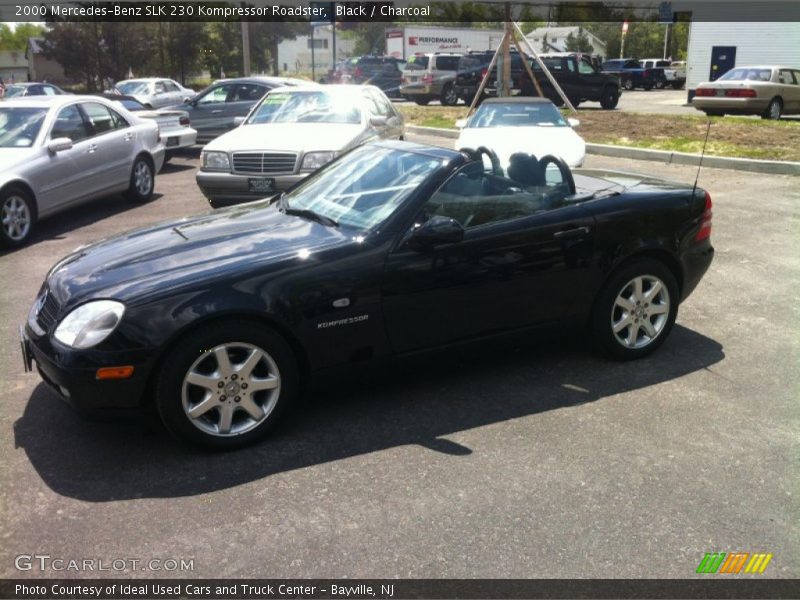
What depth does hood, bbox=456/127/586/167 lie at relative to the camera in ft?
33.4

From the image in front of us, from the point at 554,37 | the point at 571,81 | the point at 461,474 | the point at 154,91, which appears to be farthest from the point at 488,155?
the point at 554,37

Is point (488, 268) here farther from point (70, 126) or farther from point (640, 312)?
point (70, 126)

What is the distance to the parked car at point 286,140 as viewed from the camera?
29.7ft

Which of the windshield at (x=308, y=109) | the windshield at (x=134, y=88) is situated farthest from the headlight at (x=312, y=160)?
the windshield at (x=134, y=88)

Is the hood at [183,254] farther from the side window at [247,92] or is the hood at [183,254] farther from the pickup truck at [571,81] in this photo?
the pickup truck at [571,81]

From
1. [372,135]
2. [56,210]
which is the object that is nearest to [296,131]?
[372,135]

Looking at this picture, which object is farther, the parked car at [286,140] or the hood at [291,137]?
the hood at [291,137]

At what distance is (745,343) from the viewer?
5.34 m

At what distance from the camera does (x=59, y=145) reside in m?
9.14

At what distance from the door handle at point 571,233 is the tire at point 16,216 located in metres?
6.36

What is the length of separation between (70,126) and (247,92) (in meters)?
7.07

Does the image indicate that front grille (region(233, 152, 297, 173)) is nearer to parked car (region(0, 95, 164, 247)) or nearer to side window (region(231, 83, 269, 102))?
→ parked car (region(0, 95, 164, 247))

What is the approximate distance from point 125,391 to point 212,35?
1937 inches

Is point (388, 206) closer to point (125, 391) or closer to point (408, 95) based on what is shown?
point (125, 391)
